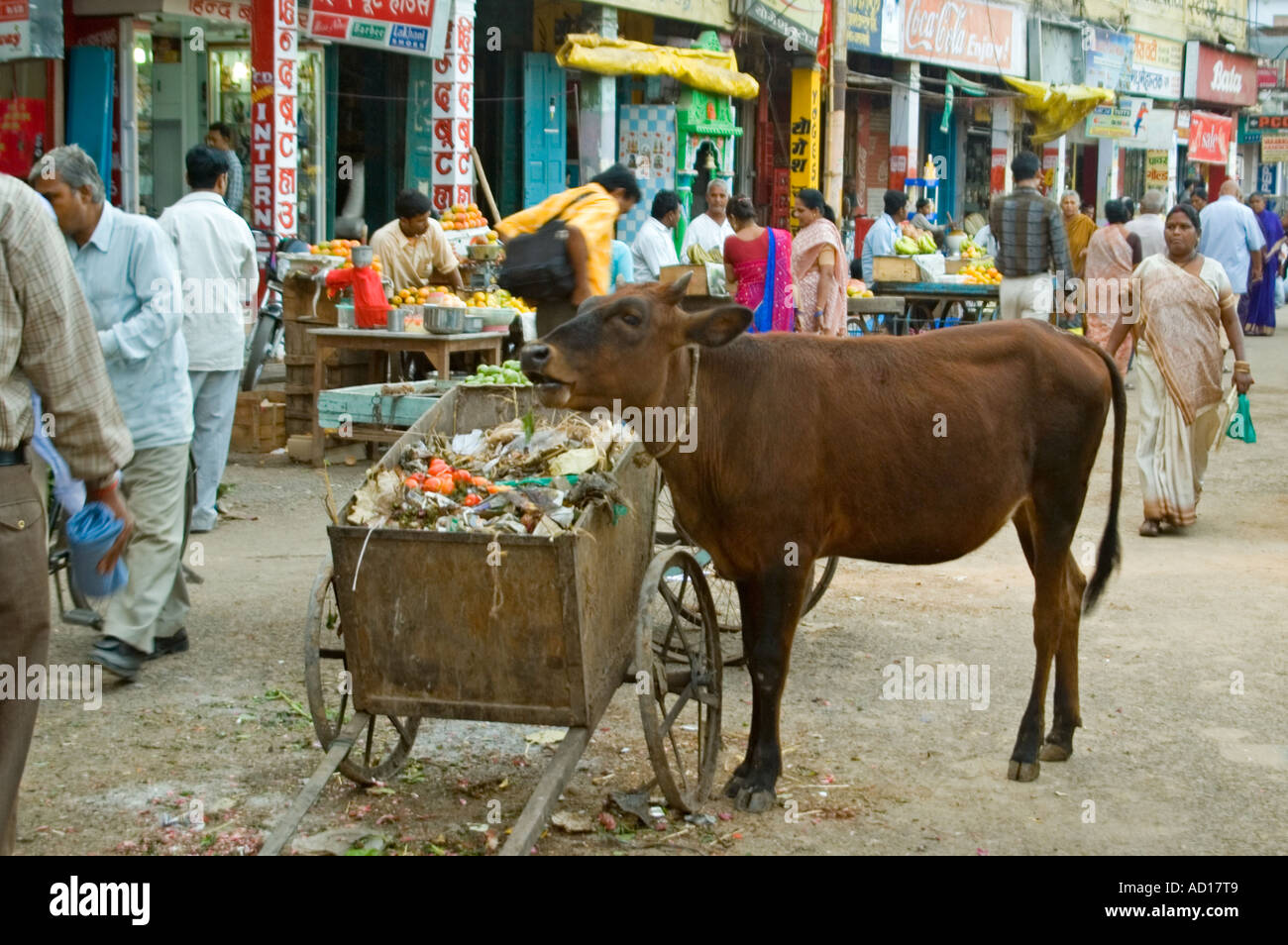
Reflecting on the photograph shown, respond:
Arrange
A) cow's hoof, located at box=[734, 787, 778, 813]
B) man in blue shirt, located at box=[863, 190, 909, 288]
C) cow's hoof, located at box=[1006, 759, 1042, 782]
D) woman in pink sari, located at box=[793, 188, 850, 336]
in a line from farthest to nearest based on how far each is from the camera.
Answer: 1. man in blue shirt, located at box=[863, 190, 909, 288]
2. woman in pink sari, located at box=[793, 188, 850, 336]
3. cow's hoof, located at box=[1006, 759, 1042, 782]
4. cow's hoof, located at box=[734, 787, 778, 813]

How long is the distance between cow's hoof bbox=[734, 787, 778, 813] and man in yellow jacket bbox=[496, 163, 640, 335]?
2.18 meters

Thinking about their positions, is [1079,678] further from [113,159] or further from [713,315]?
[113,159]

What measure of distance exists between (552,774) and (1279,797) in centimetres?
264

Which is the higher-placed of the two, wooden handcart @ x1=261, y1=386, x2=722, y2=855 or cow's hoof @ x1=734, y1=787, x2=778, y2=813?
wooden handcart @ x1=261, y1=386, x2=722, y2=855

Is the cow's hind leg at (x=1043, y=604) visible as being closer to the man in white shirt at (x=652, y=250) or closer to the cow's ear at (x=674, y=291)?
the cow's ear at (x=674, y=291)

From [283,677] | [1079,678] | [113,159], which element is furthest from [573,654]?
[113,159]

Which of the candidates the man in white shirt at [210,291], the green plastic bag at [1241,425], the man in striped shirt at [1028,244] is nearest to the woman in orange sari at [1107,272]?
the man in striped shirt at [1028,244]

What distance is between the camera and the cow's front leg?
16.1 ft

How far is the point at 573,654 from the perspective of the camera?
14.6 feet

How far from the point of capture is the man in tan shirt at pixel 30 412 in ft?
11.2

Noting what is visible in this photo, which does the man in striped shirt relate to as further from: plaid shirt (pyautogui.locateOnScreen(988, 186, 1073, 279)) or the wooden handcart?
the wooden handcart

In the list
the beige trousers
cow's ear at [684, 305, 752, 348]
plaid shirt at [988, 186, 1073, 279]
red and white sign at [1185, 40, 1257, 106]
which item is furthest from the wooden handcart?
red and white sign at [1185, 40, 1257, 106]

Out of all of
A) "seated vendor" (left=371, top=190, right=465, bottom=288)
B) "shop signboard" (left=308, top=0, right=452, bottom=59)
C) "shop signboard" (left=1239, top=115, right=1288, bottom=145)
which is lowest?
"seated vendor" (left=371, top=190, right=465, bottom=288)

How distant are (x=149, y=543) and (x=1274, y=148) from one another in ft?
125
